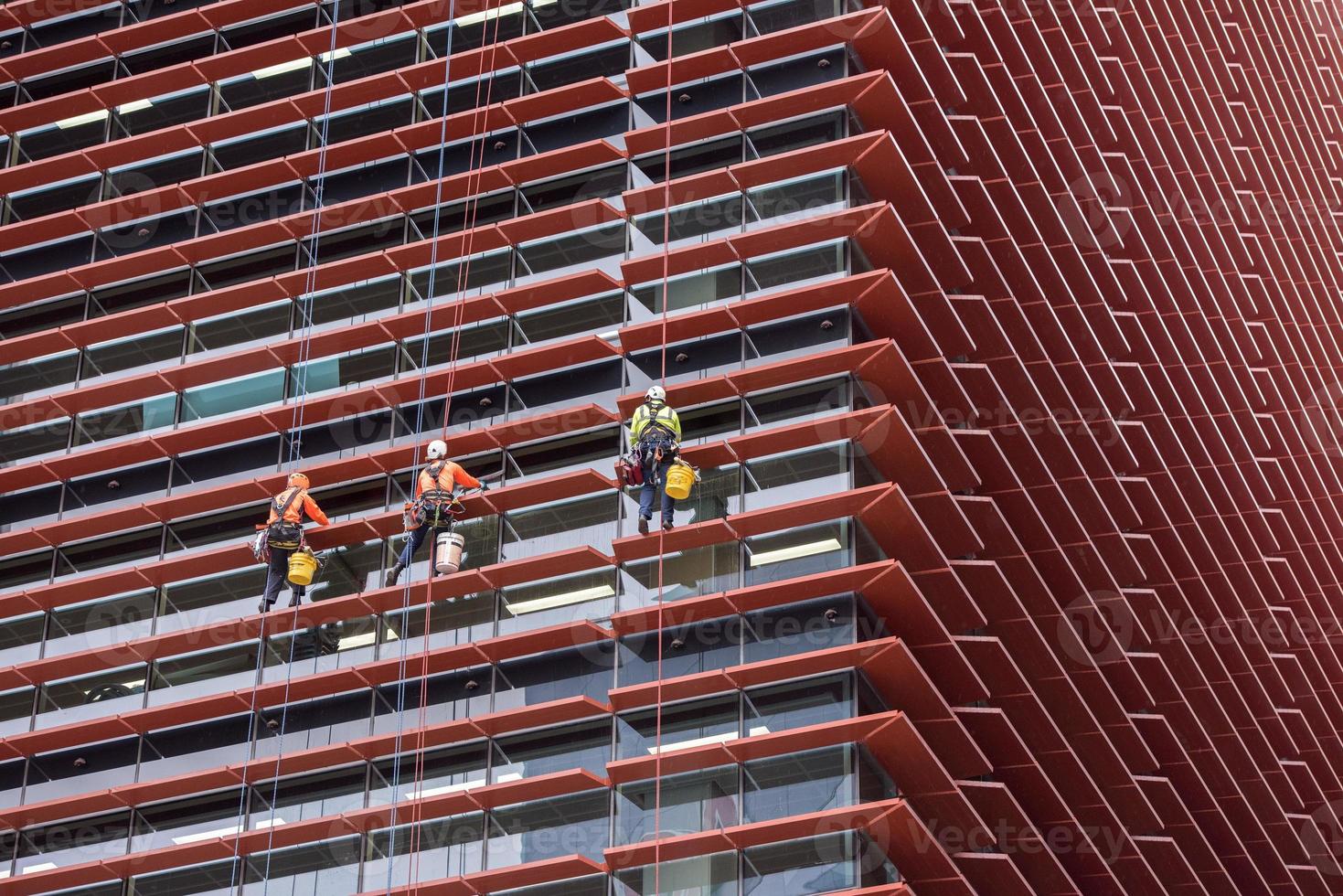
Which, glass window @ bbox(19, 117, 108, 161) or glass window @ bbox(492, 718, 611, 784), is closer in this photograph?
glass window @ bbox(492, 718, 611, 784)

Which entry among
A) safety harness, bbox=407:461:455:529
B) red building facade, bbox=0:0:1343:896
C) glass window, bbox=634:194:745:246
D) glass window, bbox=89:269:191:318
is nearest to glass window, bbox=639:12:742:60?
red building facade, bbox=0:0:1343:896

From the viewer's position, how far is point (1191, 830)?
5366 centimetres

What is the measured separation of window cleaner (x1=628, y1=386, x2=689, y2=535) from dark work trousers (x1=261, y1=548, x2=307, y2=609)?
6457mm

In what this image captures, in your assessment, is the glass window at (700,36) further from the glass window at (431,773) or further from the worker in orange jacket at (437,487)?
the glass window at (431,773)

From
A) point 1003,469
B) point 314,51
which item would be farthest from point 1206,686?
point 314,51

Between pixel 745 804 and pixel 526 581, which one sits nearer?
pixel 745 804

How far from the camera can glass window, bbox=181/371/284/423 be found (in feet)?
162

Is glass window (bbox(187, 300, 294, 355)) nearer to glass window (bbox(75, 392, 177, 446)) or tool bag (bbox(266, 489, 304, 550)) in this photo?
glass window (bbox(75, 392, 177, 446))

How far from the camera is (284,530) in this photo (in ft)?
147

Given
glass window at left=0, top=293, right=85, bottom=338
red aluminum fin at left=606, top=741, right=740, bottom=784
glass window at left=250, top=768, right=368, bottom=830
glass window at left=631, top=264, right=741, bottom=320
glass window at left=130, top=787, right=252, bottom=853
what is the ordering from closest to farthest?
1. red aluminum fin at left=606, top=741, right=740, bottom=784
2. glass window at left=250, top=768, right=368, bottom=830
3. glass window at left=130, top=787, right=252, bottom=853
4. glass window at left=631, top=264, right=741, bottom=320
5. glass window at left=0, top=293, right=85, bottom=338

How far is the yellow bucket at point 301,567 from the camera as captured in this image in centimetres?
4494

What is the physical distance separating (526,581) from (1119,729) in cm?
1339

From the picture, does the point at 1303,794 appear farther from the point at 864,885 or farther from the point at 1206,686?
the point at 864,885

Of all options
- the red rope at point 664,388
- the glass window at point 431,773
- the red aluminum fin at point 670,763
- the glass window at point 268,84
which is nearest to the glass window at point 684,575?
the red rope at point 664,388
